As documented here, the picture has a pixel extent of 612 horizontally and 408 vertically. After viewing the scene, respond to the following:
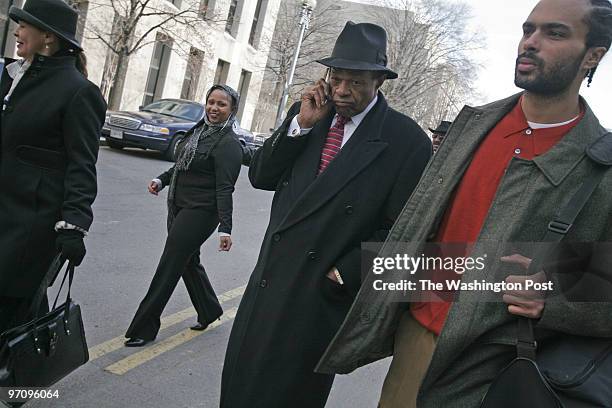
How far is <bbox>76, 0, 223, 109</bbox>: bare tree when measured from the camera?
18391mm

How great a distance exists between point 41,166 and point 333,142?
1486mm

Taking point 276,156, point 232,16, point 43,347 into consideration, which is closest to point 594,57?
point 276,156

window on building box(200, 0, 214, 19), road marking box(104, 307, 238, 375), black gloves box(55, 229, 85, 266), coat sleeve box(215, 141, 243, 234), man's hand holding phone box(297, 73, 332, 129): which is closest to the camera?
man's hand holding phone box(297, 73, 332, 129)

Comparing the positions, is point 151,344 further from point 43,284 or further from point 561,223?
point 561,223

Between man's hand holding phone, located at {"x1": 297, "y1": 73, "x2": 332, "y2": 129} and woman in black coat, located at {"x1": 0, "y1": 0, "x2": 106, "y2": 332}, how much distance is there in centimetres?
112

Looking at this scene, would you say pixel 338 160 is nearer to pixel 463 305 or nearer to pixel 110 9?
pixel 463 305

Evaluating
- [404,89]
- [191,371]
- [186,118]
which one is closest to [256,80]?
[404,89]

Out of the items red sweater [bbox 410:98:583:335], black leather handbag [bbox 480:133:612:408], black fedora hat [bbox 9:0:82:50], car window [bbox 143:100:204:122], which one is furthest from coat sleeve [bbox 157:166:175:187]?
car window [bbox 143:100:204:122]

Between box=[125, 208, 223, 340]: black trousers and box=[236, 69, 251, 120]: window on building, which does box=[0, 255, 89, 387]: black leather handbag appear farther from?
box=[236, 69, 251, 120]: window on building

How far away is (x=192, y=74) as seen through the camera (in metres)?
28.4

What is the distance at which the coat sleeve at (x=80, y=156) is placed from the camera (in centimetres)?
311

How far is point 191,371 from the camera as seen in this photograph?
4508 millimetres

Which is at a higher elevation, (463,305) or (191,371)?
(463,305)

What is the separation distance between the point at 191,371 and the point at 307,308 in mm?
2086
